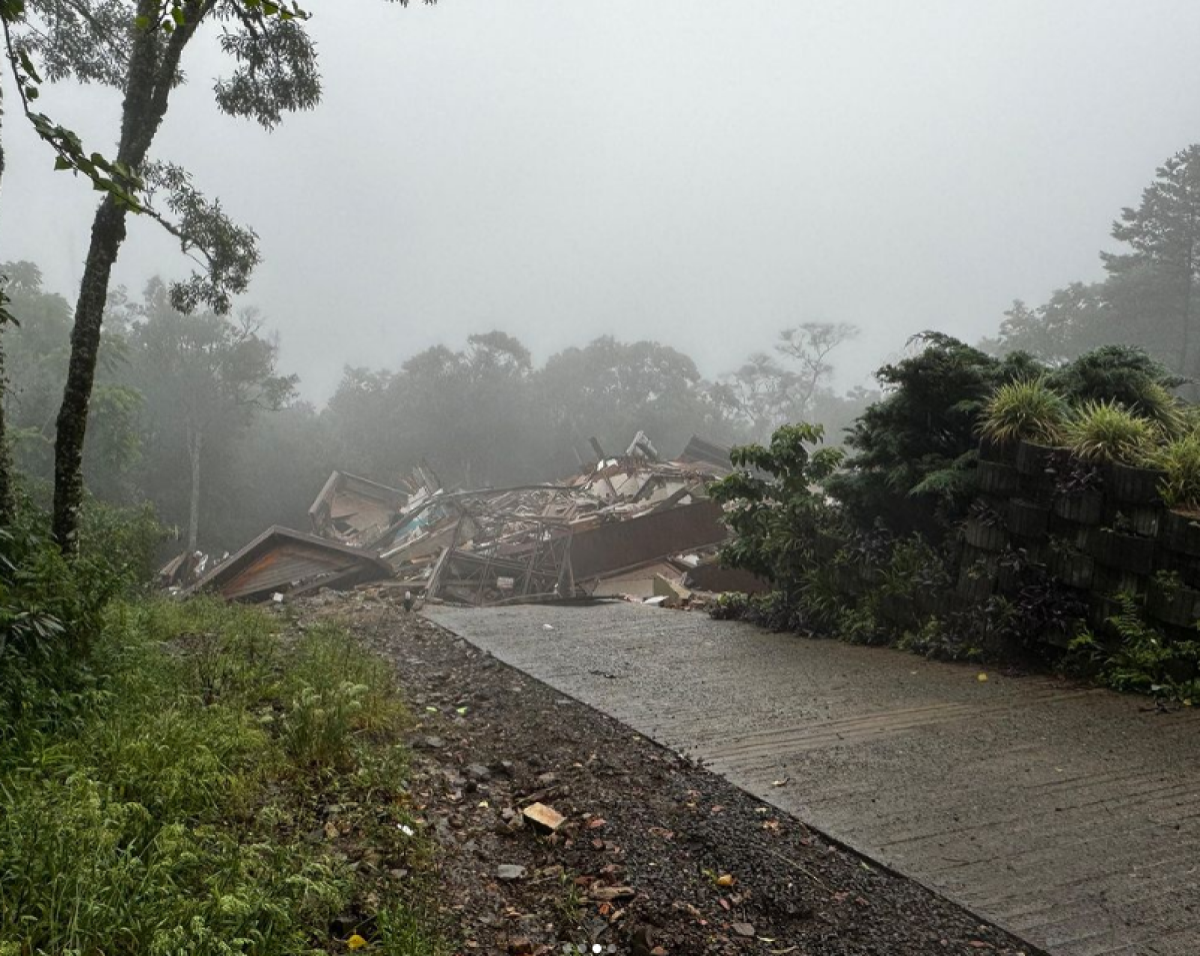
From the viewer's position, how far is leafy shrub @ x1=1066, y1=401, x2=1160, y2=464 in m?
5.76

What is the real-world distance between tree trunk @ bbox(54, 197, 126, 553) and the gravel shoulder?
13.8ft

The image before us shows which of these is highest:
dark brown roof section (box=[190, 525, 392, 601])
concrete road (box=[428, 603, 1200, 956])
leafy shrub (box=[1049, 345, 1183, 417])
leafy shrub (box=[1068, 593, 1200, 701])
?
leafy shrub (box=[1049, 345, 1183, 417])

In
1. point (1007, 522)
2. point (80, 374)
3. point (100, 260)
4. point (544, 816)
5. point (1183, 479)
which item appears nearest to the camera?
point (544, 816)

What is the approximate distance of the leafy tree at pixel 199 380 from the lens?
4166cm

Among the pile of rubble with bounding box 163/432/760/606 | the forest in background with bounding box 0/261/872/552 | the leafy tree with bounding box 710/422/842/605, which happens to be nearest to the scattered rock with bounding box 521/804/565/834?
the leafy tree with bounding box 710/422/842/605

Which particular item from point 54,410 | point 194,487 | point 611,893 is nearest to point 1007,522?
point 611,893

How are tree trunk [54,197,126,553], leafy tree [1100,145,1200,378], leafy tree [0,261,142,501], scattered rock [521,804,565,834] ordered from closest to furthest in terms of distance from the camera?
1. scattered rock [521,804,565,834]
2. tree trunk [54,197,126,553]
3. leafy tree [0,261,142,501]
4. leafy tree [1100,145,1200,378]

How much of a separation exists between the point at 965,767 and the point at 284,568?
15.0 meters

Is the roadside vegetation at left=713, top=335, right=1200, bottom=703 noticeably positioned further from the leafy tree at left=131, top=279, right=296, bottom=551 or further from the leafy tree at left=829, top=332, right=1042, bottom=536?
the leafy tree at left=131, top=279, right=296, bottom=551

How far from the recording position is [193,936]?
8.30 ft

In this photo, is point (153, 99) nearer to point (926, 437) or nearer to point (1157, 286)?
point (926, 437)

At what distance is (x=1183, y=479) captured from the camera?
5281mm

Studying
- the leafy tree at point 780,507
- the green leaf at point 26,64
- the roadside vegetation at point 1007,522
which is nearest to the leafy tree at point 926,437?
the roadside vegetation at point 1007,522

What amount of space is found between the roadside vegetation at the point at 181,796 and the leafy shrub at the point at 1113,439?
4.72 m
